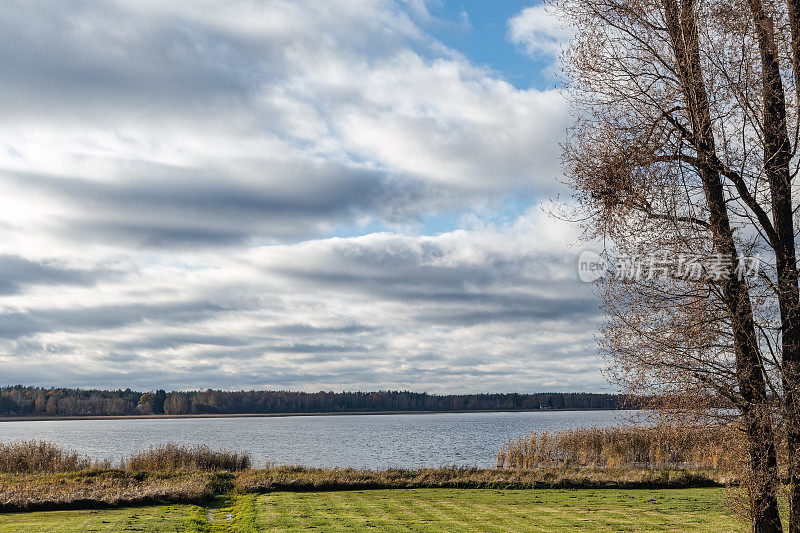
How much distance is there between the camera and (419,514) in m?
23.6

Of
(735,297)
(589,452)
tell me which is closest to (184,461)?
(589,452)

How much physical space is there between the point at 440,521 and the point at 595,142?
14.0 metres

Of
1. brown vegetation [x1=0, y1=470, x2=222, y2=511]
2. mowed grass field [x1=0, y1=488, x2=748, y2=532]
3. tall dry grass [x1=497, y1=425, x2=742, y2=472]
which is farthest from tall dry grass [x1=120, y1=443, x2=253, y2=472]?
tall dry grass [x1=497, y1=425, x2=742, y2=472]

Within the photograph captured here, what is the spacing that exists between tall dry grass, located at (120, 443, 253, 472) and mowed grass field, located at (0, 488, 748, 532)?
11.2 m

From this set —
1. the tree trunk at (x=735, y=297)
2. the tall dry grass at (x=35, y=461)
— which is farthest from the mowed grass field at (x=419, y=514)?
the tall dry grass at (x=35, y=461)

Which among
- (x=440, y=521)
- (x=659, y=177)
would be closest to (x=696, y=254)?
(x=659, y=177)

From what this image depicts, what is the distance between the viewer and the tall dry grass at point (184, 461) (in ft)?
130

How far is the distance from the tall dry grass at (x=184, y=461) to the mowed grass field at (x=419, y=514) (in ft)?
36.8

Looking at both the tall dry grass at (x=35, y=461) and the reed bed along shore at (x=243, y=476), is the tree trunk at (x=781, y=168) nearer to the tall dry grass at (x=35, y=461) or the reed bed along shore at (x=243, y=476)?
the reed bed along shore at (x=243, y=476)

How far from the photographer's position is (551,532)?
1975cm

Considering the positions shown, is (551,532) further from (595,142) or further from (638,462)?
(638,462)

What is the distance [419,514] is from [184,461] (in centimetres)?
2225

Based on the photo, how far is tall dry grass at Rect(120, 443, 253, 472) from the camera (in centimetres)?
3975

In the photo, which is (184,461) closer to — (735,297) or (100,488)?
(100,488)
